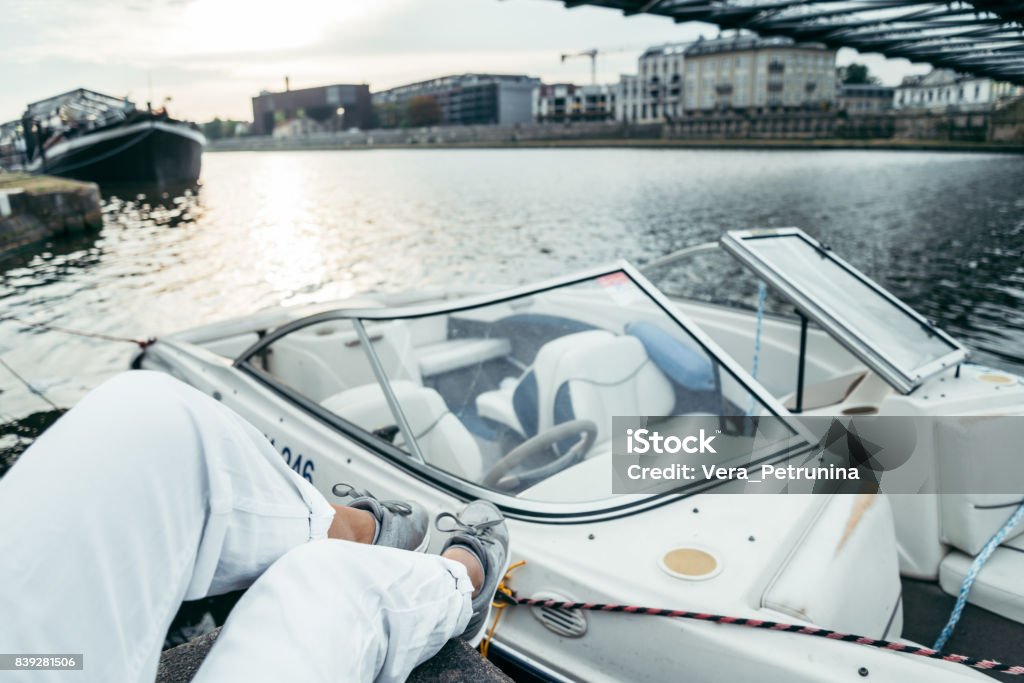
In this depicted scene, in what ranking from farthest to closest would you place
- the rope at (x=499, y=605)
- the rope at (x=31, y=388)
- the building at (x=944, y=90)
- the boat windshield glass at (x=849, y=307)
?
the building at (x=944, y=90) → the rope at (x=31, y=388) → the boat windshield glass at (x=849, y=307) → the rope at (x=499, y=605)

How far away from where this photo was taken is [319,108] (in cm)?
14262

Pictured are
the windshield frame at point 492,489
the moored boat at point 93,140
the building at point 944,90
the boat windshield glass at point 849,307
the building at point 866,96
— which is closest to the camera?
the windshield frame at point 492,489

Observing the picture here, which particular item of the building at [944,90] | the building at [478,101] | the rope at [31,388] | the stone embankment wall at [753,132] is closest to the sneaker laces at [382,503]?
the rope at [31,388]

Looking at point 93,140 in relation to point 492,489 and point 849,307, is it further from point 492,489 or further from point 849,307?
point 849,307

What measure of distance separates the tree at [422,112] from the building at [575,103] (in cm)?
2032

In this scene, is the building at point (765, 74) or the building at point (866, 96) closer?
the building at point (765, 74)

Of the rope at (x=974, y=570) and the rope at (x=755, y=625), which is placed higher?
the rope at (x=755, y=625)

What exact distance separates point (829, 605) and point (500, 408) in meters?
1.39

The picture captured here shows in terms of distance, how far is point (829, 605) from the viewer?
2.05 m

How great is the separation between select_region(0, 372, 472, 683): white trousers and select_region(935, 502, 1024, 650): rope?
1.81 m

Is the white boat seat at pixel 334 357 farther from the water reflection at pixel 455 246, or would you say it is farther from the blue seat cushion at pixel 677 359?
the water reflection at pixel 455 246

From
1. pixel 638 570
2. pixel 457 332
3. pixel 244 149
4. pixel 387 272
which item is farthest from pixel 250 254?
pixel 244 149

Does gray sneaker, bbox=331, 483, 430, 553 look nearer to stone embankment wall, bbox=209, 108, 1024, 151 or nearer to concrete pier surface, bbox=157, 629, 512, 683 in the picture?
concrete pier surface, bbox=157, 629, 512, 683

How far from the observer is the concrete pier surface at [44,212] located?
16345 mm
